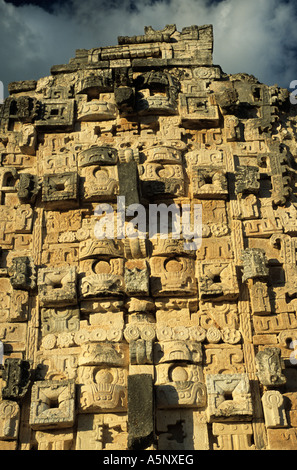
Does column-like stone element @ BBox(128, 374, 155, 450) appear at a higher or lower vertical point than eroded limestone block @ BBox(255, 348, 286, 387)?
lower

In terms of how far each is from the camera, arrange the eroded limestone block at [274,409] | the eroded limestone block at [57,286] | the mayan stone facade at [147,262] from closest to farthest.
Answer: the eroded limestone block at [274,409] < the mayan stone facade at [147,262] < the eroded limestone block at [57,286]

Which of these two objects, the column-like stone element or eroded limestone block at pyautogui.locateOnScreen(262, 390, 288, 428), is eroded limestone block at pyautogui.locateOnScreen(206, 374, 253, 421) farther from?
the column-like stone element

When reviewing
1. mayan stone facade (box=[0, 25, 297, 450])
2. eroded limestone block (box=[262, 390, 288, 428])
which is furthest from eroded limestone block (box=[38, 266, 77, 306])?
eroded limestone block (box=[262, 390, 288, 428])

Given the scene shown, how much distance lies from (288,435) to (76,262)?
12.0 ft

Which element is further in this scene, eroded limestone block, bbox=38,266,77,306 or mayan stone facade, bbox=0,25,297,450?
eroded limestone block, bbox=38,266,77,306

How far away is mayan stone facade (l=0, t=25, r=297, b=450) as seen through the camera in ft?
26.8

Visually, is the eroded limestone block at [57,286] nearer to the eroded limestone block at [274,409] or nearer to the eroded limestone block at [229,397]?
the eroded limestone block at [229,397]

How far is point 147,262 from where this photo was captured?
30.3 feet

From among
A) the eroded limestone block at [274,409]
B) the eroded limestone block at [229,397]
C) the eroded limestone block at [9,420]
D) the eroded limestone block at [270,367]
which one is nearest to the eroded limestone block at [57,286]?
the eroded limestone block at [9,420]

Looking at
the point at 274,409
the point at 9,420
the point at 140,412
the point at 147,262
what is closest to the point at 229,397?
the point at 274,409

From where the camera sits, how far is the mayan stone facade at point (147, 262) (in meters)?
8.16

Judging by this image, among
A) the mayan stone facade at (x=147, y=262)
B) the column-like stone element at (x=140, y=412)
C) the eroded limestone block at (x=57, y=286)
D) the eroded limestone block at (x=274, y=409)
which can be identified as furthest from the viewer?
the eroded limestone block at (x=57, y=286)

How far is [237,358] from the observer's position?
854 cm

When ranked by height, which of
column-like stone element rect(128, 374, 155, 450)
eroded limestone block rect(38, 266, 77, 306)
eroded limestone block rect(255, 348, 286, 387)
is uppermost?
eroded limestone block rect(38, 266, 77, 306)
